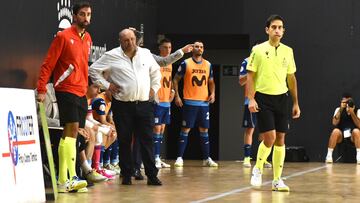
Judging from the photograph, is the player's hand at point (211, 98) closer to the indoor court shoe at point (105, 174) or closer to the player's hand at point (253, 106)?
the indoor court shoe at point (105, 174)

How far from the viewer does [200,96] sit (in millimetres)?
14570

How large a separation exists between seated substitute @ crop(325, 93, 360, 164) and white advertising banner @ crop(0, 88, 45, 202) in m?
9.28

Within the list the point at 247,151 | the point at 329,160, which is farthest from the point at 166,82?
the point at 329,160

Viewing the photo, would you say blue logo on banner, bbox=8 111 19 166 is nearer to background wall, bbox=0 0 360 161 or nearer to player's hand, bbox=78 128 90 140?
player's hand, bbox=78 128 90 140

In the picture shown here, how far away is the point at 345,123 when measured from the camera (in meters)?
16.5

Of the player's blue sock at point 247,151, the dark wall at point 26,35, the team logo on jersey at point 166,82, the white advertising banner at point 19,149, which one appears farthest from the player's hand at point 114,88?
the player's blue sock at point 247,151

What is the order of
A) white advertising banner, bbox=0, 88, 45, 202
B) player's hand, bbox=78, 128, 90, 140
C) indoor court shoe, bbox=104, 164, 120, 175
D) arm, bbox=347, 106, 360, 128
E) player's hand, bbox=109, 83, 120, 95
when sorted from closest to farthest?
white advertising banner, bbox=0, 88, 45, 202 < player's hand, bbox=78, 128, 90, 140 < player's hand, bbox=109, 83, 120, 95 < indoor court shoe, bbox=104, 164, 120, 175 < arm, bbox=347, 106, 360, 128

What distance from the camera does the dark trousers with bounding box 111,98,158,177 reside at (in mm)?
9984

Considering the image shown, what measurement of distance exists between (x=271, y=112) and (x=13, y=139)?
3.05m

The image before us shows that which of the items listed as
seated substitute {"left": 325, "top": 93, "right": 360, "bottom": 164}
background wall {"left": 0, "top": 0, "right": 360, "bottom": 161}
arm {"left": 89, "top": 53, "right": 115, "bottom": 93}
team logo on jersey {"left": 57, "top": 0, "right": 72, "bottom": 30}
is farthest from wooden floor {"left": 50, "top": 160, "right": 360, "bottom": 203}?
background wall {"left": 0, "top": 0, "right": 360, "bottom": 161}

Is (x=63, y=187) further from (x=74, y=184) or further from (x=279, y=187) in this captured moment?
(x=279, y=187)

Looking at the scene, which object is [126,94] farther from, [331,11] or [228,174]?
[331,11]

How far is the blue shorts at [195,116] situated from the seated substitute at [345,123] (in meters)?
3.11

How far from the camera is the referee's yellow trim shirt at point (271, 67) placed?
9430mm
